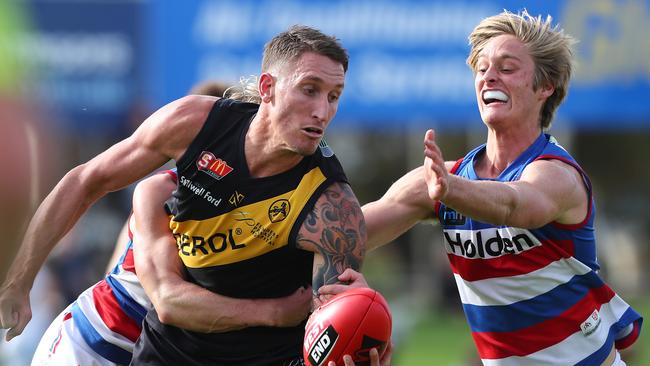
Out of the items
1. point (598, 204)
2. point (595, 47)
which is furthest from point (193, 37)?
point (598, 204)

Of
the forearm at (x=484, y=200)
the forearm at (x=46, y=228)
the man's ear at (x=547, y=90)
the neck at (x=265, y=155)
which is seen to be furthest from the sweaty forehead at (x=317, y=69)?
the forearm at (x=46, y=228)

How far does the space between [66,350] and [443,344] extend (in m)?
11.4

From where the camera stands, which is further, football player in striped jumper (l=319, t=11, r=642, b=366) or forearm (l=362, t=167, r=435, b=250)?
forearm (l=362, t=167, r=435, b=250)

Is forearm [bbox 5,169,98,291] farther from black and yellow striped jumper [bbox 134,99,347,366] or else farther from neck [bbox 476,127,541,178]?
neck [bbox 476,127,541,178]

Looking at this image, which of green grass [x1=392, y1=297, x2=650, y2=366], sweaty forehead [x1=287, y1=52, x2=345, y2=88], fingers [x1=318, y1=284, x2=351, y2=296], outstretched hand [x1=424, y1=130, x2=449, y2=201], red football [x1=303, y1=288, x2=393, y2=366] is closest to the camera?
outstretched hand [x1=424, y1=130, x2=449, y2=201]

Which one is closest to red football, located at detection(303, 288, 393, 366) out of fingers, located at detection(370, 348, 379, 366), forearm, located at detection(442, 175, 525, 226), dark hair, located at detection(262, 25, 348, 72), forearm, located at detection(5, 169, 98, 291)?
fingers, located at detection(370, 348, 379, 366)

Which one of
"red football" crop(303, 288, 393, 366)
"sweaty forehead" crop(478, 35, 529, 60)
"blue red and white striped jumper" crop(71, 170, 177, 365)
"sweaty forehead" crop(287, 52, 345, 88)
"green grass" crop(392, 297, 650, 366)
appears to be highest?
"sweaty forehead" crop(478, 35, 529, 60)

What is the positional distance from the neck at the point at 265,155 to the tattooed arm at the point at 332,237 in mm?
258

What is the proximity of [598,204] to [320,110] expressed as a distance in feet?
64.8

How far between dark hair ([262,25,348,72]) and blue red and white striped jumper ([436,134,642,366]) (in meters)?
1.04

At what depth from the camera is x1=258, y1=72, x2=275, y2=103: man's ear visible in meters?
5.16

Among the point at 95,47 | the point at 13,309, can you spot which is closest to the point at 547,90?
the point at 13,309

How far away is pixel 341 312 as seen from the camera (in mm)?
4766

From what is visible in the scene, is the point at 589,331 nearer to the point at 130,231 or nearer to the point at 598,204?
the point at 130,231
